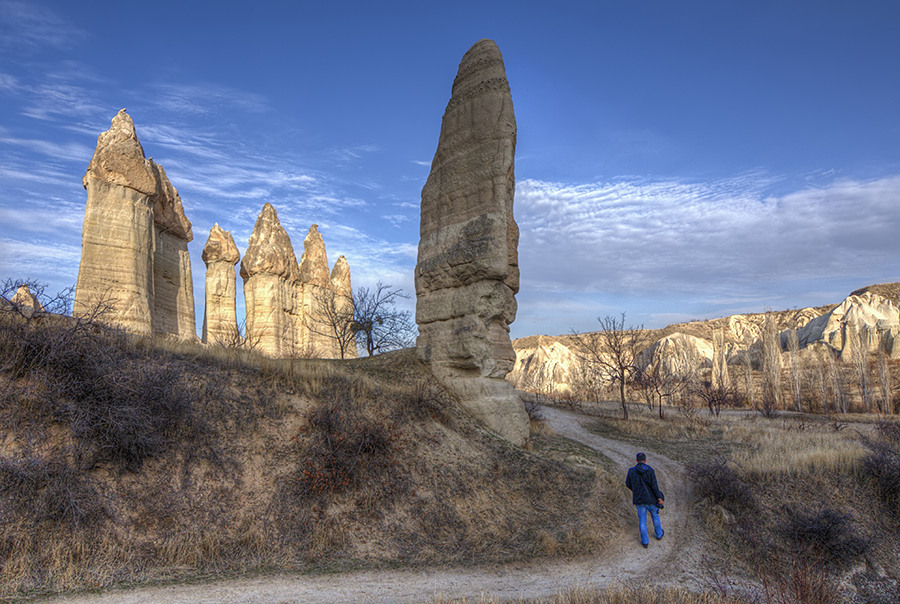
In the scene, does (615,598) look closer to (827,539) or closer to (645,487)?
(645,487)

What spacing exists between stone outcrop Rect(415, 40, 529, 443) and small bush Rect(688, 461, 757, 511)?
428cm

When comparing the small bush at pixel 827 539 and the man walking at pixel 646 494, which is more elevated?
the man walking at pixel 646 494

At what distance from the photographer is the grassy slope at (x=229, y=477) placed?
644 centimetres

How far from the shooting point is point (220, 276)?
1264 inches

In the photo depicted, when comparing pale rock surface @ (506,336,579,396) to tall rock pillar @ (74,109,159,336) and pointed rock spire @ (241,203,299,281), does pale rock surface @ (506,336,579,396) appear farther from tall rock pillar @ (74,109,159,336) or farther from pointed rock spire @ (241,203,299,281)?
tall rock pillar @ (74,109,159,336)

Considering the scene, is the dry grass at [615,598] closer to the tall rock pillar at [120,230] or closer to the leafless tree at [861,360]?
the tall rock pillar at [120,230]

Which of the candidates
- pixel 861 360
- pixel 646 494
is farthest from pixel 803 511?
pixel 861 360

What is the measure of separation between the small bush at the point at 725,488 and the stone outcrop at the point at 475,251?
14.0ft

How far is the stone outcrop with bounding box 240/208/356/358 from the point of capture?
3234 centimetres

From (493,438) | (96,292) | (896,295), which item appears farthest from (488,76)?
(896,295)

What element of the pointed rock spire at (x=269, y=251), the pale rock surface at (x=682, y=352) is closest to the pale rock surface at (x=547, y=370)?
the pale rock surface at (x=682, y=352)

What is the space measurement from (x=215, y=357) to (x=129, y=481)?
4.05 metres

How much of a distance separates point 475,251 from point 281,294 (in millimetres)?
24237

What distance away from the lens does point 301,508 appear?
796 cm
